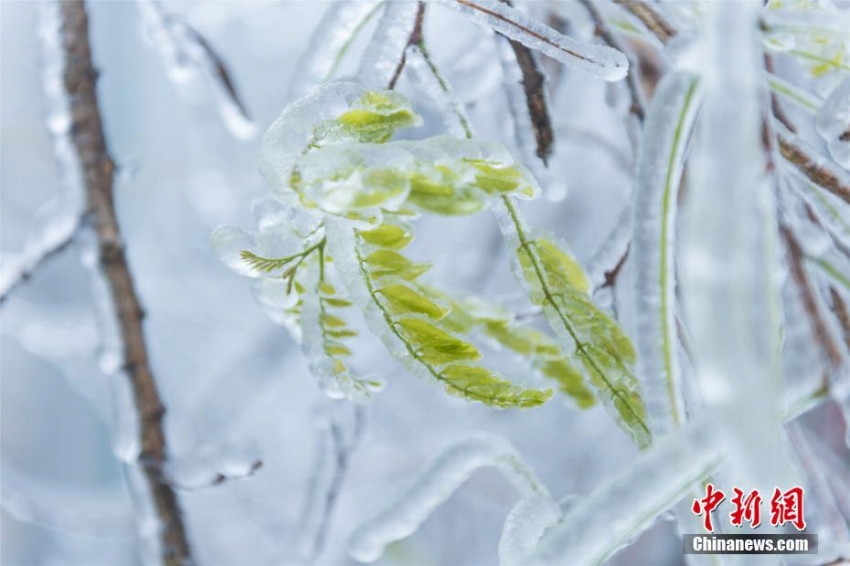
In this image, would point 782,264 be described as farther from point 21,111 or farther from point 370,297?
point 21,111

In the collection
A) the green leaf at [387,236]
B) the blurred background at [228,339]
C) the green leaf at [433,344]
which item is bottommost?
the blurred background at [228,339]

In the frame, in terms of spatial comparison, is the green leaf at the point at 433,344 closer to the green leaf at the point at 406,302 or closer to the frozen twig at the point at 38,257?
the green leaf at the point at 406,302

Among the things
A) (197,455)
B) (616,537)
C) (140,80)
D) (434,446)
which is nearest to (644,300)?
(616,537)

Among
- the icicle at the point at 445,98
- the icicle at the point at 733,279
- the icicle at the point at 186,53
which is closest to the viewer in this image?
the icicle at the point at 733,279

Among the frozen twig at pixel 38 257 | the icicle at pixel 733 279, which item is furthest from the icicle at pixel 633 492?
the frozen twig at pixel 38 257

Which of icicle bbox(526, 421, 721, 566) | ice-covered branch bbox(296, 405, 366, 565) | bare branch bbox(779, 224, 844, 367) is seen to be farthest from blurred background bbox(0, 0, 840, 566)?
icicle bbox(526, 421, 721, 566)

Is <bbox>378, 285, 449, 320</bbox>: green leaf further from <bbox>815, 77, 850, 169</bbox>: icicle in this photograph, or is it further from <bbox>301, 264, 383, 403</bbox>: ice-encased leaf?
<bbox>815, 77, 850, 169</bbox>: icicle
